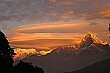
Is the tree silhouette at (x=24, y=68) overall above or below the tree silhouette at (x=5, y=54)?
below

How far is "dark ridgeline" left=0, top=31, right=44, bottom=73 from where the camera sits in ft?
191

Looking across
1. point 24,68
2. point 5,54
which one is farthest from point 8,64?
point 24,68

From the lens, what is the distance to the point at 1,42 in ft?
208

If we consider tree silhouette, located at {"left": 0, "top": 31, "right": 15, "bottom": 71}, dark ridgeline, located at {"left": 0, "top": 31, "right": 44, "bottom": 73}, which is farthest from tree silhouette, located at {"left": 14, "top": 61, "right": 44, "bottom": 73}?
tree silhouette, located at {"left": 0, "top": 31, "right": 15, "bottom": 71}

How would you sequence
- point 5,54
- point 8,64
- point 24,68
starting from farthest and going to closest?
point 5,54, point 8,64, point 24,68

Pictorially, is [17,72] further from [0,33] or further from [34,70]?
[0,33]

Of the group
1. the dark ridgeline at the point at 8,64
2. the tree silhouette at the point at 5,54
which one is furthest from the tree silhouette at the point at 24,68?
the tree silhouette at the point at 5,54

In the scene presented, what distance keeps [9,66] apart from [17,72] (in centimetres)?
280

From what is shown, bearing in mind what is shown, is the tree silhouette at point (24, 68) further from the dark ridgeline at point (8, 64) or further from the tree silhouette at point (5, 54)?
the tree silhouette at point (5, 54)

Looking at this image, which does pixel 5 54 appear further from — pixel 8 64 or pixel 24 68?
pixel 24 68

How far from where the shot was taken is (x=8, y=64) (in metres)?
61.5

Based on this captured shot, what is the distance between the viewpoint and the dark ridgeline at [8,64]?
58312 millimetres

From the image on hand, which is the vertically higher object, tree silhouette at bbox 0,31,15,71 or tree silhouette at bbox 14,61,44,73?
tree silhouette at bbox 0,31,15,71

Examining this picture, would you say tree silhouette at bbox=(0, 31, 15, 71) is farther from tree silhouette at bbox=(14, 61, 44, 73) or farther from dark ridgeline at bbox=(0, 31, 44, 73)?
tree silhouette at bbox=(14, 61, 44, 73)
